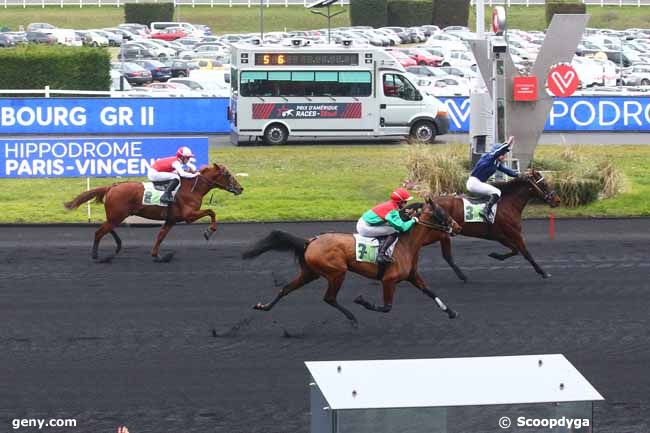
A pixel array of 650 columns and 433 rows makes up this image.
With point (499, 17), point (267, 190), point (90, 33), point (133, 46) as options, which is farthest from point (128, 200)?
point (90, 33)

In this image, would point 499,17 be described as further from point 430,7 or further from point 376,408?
point 430,7

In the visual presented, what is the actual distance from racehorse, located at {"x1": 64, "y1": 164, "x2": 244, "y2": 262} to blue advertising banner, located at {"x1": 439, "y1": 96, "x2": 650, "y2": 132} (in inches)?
664

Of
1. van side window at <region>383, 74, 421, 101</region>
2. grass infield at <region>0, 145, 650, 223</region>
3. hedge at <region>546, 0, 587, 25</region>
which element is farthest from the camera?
hedge at <region>546, 0, 587, 25</region>

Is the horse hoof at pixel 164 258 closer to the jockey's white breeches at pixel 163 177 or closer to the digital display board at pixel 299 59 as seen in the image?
the jockey's white breeches at pixel 163 177

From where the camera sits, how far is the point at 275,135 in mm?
32938

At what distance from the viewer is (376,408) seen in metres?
5.05

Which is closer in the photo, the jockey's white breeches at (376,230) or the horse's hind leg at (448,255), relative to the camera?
the jockey's white breeches at (376,230)

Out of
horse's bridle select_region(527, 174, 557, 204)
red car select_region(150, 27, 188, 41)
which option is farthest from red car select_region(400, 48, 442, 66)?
horse's bridle select_region(527, 174, 557, 204)

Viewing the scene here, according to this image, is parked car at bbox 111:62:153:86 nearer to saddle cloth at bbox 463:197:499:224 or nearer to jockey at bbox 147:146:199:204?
jockey at bbox 147:146:199:204

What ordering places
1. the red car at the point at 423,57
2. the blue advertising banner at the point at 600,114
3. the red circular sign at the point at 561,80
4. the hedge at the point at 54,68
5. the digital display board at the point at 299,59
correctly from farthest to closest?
the red car at the point at 423,57
the hedge at the point at 54,68
the blue advertising banner at the point at 600,114
the digital display board at the point at 299,59
the red circular sign at the point at 561,80

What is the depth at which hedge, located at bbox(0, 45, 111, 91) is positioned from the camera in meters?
40.2

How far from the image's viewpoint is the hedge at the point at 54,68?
4016 cm

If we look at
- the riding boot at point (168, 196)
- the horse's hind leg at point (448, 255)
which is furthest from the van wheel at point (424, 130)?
the horse's hind leg at point (448, 255)

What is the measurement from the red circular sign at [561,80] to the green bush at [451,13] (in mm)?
55866
